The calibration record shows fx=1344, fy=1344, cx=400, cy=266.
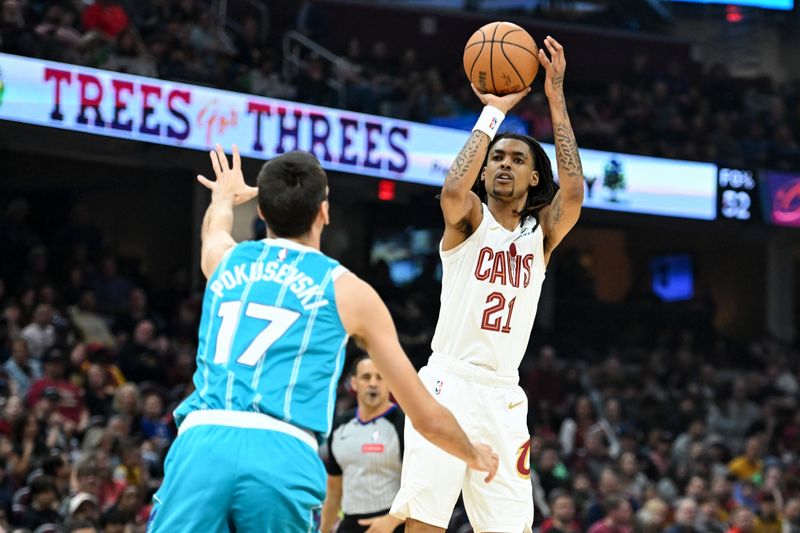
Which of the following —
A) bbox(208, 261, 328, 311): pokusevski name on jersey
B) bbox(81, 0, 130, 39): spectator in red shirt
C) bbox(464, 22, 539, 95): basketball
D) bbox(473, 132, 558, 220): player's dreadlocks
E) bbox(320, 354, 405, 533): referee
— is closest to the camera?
bbox(208, 261, 328, 311): pokusevski name on jersey

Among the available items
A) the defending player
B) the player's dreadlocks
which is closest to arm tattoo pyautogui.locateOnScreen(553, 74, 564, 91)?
the player's dreadlocks

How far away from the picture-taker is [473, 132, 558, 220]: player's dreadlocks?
6590 millimetres

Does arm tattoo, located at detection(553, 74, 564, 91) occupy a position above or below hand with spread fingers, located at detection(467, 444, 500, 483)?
above

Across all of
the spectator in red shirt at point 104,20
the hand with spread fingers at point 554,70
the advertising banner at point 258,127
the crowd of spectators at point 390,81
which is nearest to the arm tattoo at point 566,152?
the hand with spread fingers at point 554,70

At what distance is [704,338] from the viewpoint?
2481 centimetres

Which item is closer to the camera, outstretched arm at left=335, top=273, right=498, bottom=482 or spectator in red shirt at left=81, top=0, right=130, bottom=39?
outstretched arm at left=335, top=273, right=498, bottom=482

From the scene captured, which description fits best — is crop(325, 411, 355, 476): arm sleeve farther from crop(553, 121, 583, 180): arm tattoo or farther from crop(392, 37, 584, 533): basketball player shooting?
crop(553, 121, 583, 180): arm tattoo

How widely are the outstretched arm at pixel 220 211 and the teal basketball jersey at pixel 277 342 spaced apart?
0.40 m

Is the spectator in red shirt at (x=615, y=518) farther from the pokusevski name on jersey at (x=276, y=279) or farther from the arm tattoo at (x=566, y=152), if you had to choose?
the pokusevski name on jersey at (x=276, y=279)

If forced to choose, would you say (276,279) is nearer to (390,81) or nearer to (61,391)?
(61,391)

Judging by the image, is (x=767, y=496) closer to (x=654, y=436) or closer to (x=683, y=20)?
(x=654, y=436)

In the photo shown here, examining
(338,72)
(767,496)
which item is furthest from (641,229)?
(767,496)

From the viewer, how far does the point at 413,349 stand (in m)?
18.7

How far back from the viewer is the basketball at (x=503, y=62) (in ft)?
21.2
